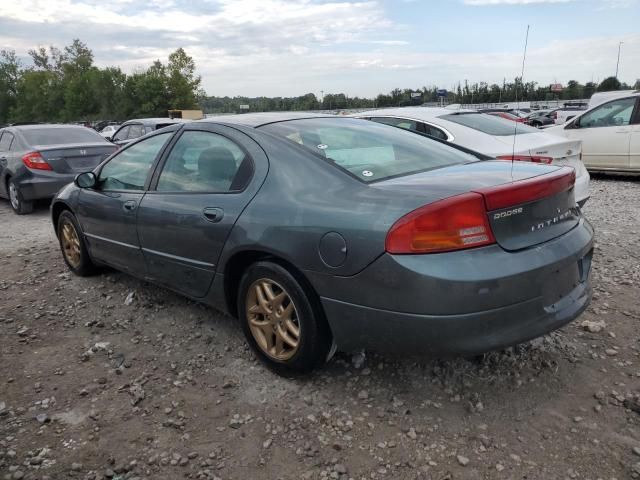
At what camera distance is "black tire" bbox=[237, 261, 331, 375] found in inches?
103

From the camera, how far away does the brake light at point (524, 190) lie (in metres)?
2.30

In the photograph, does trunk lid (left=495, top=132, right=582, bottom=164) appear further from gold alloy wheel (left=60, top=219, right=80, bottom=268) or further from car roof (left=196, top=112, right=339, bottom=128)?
gold alloy wheel (left=60, top=219, right=80, bottom=268)

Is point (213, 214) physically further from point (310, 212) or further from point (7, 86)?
point (7, 86)

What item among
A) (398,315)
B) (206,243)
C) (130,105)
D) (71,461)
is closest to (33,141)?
(206,243)

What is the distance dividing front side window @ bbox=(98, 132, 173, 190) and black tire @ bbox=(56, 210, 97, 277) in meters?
0.64

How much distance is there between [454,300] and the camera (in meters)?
2.21

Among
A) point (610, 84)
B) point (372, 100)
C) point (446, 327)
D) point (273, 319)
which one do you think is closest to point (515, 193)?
point (446, 327)

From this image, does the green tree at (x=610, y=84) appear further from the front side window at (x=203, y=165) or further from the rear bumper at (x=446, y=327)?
the rear bumper at (x=446, y=327)

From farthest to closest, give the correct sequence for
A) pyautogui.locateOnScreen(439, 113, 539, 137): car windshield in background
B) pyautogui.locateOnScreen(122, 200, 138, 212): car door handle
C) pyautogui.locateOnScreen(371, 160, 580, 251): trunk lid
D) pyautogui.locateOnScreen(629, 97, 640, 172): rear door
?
pyautogui.locateOnScreen(629, 97, 640, 172): rear door → pyautogui.locateOnScreen(439, 113, 539, 137): car windshield in background → pyautogui.locateOnScreen(122, 200, 138, 212): car door handle → pyautogui.locateOnScreen(371, 160, 580, 251): trunk lid

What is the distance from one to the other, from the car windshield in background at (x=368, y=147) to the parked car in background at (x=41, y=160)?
20.0 feet

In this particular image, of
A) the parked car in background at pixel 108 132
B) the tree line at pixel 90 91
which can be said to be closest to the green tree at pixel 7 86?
the tree line at pixel 90 91

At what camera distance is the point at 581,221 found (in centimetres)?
285

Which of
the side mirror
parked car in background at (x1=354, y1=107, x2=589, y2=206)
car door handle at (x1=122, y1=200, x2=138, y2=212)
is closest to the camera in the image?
car door handle at (x1=122, y1=200, x2=138, y2=212)

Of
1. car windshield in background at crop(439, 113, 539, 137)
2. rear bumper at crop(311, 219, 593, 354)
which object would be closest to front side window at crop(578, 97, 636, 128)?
car windshield in background at crop(439, 113, 539, 137)
